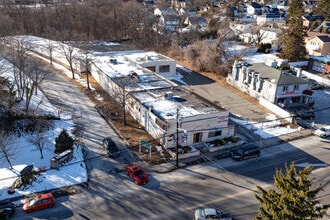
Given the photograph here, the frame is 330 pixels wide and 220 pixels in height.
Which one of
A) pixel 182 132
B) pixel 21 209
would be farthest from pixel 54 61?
pixel 21 209

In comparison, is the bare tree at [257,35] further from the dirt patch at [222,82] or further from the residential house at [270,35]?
the dirt patch at [222,82]

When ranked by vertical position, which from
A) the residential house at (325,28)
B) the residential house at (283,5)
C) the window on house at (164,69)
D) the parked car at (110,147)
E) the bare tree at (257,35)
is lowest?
the parked car at (110,147)

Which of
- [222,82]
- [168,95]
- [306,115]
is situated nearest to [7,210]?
[168,95]

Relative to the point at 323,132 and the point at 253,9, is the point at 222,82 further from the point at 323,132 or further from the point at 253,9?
the point at 253,9

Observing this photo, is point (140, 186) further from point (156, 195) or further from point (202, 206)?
point (202, 206)

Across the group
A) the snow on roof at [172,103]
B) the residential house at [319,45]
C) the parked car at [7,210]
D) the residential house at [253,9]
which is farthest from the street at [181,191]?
the residential house at [253,9]

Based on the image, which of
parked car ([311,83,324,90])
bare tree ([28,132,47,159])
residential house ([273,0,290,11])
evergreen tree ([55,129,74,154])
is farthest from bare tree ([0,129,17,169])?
residential house ([273,0,290,11])

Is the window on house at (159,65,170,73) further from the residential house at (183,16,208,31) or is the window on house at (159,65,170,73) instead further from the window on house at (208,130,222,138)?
the residential house at (183,16,208,31)
